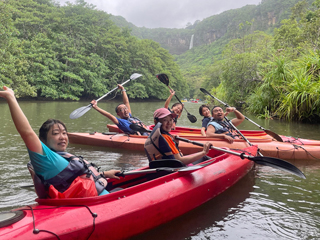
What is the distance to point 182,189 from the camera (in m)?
2.99

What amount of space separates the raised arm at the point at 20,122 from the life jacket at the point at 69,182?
0.31 meters

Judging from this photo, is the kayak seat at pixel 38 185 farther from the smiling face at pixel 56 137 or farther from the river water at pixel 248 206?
the river water at pixel 248 206

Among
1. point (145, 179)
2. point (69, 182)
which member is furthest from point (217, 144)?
point (69, 182)

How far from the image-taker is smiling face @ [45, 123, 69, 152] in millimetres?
2195

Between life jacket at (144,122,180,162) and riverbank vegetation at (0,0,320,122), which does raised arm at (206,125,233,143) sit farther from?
riverbank vegetation at (0,0,320,122)

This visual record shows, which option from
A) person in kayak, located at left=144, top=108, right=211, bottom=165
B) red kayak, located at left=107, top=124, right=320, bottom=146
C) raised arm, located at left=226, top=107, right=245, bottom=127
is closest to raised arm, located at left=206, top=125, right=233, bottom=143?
raised arm, located at left=226, top=107, right=245, bottom=127

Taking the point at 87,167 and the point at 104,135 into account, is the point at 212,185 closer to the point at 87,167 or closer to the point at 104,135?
the point at 87,167

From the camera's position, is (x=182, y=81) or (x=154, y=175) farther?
(x=182, y=81)

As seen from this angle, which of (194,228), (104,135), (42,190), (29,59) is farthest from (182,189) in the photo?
(29,59)

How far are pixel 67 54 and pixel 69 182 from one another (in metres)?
28.7

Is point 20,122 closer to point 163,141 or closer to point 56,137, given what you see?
point 56,137

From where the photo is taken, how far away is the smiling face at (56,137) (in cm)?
220

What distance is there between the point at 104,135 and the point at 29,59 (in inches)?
817

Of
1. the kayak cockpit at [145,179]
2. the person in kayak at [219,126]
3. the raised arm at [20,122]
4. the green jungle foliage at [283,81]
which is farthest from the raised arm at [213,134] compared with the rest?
the green jungle foliage at [283,81]
